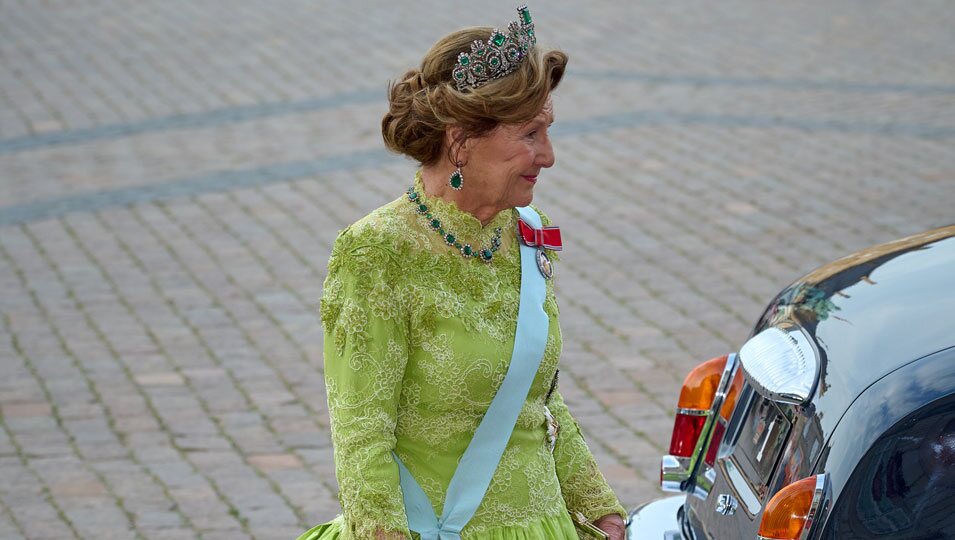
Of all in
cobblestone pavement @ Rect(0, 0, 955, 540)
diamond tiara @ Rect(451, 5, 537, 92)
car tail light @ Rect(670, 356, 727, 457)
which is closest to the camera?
diamond tiara @ Rect(451, 5, 537, 92)

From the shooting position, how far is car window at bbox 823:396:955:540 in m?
2.68

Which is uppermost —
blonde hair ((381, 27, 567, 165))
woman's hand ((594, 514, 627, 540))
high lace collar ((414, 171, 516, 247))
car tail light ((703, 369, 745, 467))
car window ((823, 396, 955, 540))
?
blonde hair ((381, 27, 567, 165))

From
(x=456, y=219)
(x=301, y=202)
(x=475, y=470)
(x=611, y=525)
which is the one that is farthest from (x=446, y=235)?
(x=301, y=202)

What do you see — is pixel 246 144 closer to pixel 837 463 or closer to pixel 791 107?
pixel 791 107

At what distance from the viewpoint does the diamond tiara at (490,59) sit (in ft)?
8.48

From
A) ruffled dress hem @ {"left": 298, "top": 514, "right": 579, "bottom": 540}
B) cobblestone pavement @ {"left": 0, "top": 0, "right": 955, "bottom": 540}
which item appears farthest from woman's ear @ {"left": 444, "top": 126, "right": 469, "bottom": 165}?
Answer: cobblestone pavement @ {"left": 0, "top": 0, "right": 955, "bottom": 540}

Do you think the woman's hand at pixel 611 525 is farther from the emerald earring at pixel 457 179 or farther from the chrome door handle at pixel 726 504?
the emerald earring at pixel 457 179

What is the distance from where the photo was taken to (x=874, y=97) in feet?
36.9

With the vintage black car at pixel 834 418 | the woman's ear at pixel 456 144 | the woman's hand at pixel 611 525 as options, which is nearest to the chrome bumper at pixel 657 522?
the vintage black car at pixel 834 418

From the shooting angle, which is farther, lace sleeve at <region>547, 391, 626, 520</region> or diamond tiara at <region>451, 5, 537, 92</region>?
lace sleeve at <region>547, 391, 626, 520</region>

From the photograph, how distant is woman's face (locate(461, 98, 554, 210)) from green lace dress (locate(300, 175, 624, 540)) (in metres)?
0.08

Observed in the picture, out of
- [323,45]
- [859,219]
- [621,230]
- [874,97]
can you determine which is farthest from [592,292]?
[323,45]

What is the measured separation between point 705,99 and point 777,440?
8464 mm

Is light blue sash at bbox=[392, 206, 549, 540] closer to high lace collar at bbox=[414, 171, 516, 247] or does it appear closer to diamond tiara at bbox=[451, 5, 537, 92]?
high lace collar at bbox=[414, 171, 516, 247]
